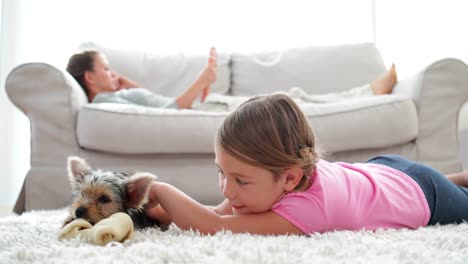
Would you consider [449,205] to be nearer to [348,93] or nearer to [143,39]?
[348,93]

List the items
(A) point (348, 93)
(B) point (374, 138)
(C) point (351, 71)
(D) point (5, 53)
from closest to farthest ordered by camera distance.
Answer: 1. (B) point (374, 138)
2. (A) point (348, 93)
3. (C) point (351, 71)
4. (D) point (5, 53)

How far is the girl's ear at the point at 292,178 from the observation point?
1.15 meters

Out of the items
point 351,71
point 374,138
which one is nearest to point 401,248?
point 374,138

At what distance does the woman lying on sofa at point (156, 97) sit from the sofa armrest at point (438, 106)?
16.4 inches

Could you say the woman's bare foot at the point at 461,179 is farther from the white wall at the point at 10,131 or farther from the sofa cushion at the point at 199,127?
the white wall at the point at 10,131

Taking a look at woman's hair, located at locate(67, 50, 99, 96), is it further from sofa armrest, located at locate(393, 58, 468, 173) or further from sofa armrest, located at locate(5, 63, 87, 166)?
sofa armrest, located at locate(393, 58, 468, 173)

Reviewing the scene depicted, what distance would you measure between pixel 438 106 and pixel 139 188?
1769 mm

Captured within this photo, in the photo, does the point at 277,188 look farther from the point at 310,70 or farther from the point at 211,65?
the point at 310,70

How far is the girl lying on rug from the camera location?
1114 millimetres

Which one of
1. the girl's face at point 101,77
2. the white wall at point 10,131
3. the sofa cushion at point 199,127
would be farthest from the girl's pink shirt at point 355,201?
the white wall at point 10,131

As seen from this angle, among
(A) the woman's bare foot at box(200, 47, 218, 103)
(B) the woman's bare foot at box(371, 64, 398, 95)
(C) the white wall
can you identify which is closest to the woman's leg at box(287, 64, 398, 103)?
(B) the woman's bare foot at box(371, 64, 398, 95)

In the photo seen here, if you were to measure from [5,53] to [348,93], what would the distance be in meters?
2.55

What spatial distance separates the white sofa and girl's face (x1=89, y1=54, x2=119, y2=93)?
0.95 ft

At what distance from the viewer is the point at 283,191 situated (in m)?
1.17
